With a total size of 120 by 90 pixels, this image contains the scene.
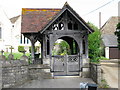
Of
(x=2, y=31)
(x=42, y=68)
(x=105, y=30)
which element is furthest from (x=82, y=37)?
(x=105, y=30)

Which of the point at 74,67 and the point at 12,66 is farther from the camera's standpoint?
the point at 74,67

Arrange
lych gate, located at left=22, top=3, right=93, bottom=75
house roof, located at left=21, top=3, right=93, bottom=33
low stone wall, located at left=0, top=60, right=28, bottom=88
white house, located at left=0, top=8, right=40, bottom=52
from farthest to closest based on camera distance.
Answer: white house, located at left=0, top=8, right=40, bottom=52 → house roof, located at left=21, top=3, right=93, bottom=33 → lych gate, located at left=22, top=3, right=93, bottom=75 → low stone wall, located at left=0, top=60, right=28, bottom=88

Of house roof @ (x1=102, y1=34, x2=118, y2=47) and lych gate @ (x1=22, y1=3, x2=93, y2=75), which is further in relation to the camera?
house roof @ (x1=102, y1=34, x2=118, y2=47)

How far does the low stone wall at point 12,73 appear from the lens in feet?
32.2

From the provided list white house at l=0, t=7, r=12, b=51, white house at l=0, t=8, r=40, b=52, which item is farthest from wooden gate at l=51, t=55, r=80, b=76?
white house at l=0, t=7, r=12, b=51

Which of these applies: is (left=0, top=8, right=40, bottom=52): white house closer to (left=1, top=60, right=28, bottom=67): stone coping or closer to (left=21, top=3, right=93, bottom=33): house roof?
(left=21, top=3, right=93, bottom=33): house roof

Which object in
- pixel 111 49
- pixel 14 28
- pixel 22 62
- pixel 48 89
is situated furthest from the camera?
pixel 14 28

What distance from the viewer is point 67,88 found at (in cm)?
936

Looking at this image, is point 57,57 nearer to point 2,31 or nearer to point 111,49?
point 111,49

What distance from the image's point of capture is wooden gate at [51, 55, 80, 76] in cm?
1291

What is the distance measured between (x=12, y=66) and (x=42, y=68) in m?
2.83

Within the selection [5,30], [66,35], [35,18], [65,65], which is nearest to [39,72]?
[65,65]

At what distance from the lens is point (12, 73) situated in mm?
10188

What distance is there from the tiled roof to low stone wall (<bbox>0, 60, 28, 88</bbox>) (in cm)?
396
